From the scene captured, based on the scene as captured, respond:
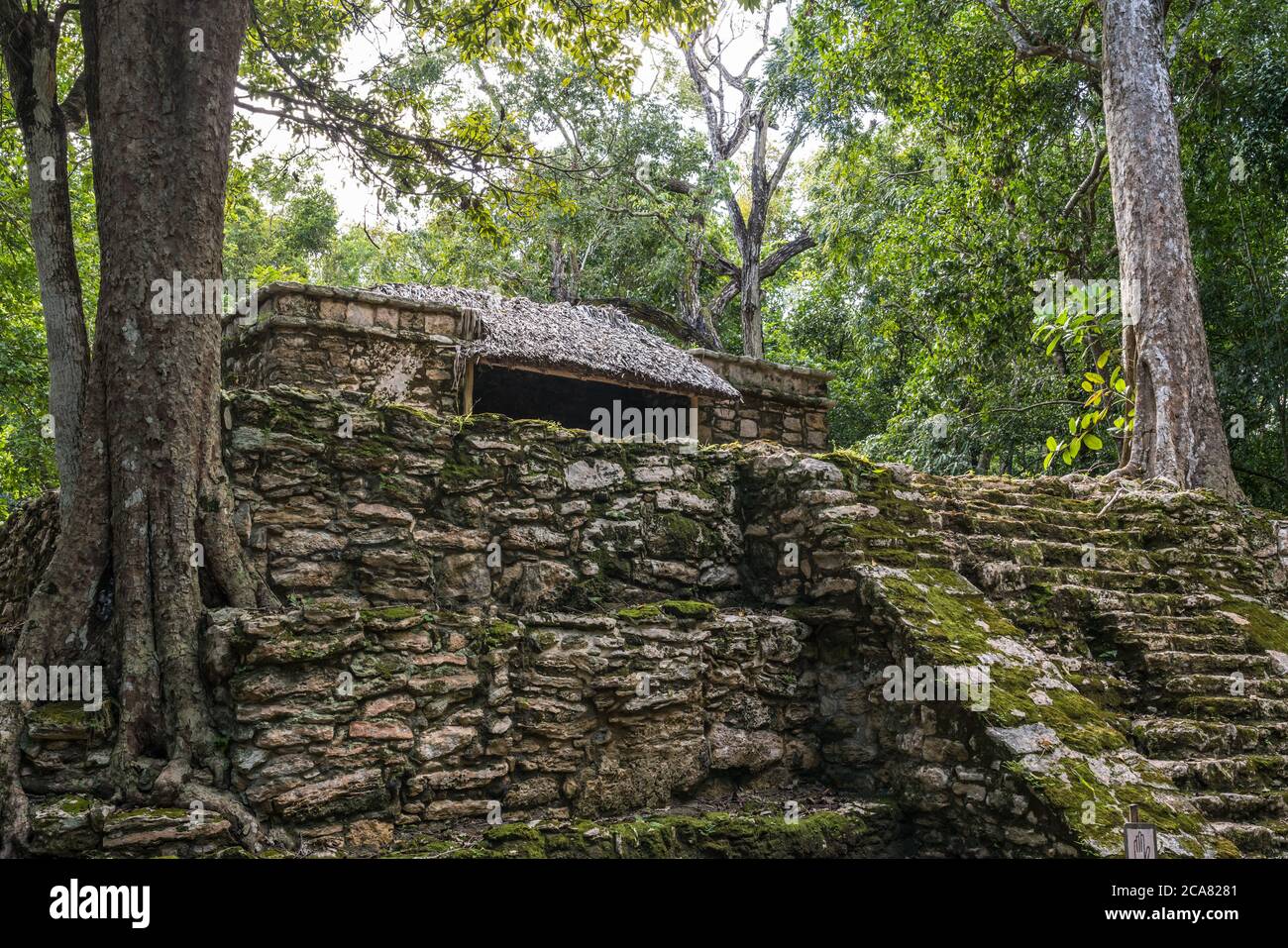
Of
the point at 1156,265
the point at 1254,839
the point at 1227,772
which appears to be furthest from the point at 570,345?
the point at 1254,839

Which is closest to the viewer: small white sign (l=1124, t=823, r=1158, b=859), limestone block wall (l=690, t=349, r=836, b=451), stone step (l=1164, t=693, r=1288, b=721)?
small white sign (l=1124, t=823, r=1158, b=859)

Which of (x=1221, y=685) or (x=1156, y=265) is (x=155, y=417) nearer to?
(x=1221, y=685)

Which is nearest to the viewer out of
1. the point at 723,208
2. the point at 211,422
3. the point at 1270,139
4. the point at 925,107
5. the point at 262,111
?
the point at 211,422

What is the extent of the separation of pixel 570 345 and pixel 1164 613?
6.33 metres

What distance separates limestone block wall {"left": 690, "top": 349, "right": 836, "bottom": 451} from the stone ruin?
5.25 metres

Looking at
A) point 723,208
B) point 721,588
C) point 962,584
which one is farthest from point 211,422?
point 723,208

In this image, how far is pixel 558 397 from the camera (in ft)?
39.2

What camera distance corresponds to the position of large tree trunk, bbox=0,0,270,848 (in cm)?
477

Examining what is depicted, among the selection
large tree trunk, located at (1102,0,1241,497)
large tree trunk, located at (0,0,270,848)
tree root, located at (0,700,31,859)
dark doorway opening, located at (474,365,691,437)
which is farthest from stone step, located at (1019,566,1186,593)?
tree root, located at (0,700,31,859)

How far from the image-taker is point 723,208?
22.0m

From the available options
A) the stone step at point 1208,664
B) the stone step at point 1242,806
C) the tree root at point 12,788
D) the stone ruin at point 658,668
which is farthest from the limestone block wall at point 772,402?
the tree root at point 12,788

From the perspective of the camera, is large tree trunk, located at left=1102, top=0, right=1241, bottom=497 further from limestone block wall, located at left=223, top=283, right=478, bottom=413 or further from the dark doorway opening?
limestone block wall, located at left=223, top=283, right=478, bottom=413

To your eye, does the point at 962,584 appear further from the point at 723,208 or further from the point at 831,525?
the point at 723,208

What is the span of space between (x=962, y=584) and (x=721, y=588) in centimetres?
157
